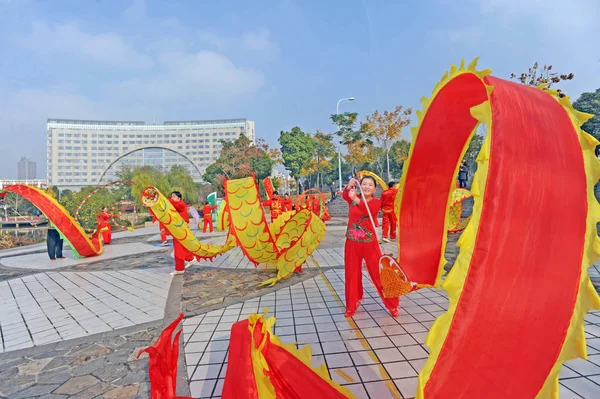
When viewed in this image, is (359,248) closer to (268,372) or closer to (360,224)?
(360,224)

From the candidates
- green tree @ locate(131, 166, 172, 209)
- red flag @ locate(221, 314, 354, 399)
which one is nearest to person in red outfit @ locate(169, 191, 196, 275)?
red flag @ locate(221, 314, 354, 399)

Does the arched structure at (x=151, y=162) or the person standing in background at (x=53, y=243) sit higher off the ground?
the arched structure at (x=151, y=162)

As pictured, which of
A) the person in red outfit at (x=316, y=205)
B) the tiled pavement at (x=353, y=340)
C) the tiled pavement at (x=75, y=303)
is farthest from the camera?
the person in red outfit at (x=316, y=205)

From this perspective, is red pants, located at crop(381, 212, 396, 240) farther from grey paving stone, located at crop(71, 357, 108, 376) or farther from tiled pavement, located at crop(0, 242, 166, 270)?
grey paving stone, located at crop(71, 357, 108, 376)

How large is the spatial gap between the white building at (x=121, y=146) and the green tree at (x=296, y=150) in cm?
5025

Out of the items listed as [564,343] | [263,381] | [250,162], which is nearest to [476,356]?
[564,343]

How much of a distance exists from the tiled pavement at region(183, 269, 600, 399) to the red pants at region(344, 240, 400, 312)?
24 cm

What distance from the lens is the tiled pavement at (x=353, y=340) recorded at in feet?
9.50

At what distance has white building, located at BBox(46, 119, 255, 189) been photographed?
85.0 metres

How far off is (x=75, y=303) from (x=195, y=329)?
2.97 metres

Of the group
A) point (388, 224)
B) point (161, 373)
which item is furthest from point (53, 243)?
point (388, 224)

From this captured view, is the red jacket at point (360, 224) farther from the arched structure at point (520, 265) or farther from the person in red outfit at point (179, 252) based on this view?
the person in red outfit at point (179, 252)

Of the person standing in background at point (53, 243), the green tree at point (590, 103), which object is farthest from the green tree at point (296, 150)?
the person standing in background at point (53, 243)

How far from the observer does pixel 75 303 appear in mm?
5719
